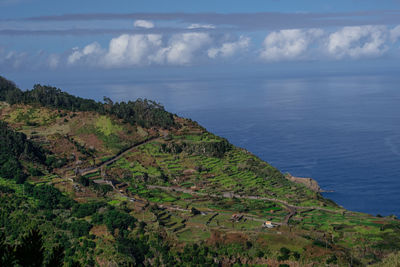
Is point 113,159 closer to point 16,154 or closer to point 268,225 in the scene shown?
point 16,154

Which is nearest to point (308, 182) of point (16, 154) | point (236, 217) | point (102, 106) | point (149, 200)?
point (236, 217)

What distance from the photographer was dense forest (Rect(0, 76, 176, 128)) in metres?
100

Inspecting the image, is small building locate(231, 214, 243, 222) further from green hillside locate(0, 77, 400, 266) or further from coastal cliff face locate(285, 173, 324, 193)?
coastal cliff face locate(285, 173, 324, 193)

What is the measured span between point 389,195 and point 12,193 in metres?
69.4

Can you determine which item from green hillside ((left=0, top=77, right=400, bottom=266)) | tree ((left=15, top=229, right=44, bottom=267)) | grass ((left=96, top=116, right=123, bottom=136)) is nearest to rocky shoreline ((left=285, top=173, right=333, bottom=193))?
green hillside ((left=0, top=77, right=400, bottom=266))

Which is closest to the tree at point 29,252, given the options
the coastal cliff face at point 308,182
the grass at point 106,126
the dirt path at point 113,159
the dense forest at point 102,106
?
the dirt path at point 113,159

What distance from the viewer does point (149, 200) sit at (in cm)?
6712

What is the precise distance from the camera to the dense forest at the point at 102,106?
100 m

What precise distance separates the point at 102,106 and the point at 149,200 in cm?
4376

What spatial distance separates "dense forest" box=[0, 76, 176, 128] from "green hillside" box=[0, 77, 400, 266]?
0.29 meters

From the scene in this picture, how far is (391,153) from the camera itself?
106m

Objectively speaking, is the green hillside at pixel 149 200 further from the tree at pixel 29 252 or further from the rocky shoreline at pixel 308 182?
the rocky shoreline at pixel 308 182

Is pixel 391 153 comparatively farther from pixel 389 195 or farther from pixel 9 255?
pixel 9 255

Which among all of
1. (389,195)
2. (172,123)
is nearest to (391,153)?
(389,195)
